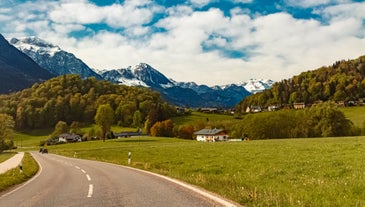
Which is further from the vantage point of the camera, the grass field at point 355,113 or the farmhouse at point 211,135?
the grass field at point 355,113

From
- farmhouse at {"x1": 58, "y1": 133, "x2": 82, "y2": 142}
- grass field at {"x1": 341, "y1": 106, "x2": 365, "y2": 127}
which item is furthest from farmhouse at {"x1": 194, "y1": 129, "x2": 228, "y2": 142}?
farmhouse at {"x1": 58, "y1": 133, "x2": 82, "y2": 142}

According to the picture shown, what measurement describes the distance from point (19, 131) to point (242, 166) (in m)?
188

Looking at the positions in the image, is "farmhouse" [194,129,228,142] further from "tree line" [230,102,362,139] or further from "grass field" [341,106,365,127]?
"grass field" [341,106,365,127]

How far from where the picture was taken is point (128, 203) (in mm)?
13070

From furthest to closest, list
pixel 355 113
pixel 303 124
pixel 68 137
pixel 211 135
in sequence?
pixel 68 137
pixel 355 113
pixel 211 135
pixel 303 124

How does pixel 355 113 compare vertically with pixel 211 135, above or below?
above

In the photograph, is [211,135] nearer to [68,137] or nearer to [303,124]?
[303,124]

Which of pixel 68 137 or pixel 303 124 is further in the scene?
pixel 68 137

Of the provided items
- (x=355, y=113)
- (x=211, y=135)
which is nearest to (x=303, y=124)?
(x=211, y=135)

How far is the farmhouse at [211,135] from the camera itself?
154500 millimetres

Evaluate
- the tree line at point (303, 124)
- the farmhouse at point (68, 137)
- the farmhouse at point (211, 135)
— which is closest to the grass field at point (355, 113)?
the tree line at point (303, 124)

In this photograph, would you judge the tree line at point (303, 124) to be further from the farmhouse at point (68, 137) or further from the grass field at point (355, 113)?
the farmhouse at point (68, 137)

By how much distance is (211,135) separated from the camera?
15575 cm

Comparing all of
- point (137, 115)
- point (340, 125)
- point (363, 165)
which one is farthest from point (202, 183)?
point (137, 115)
